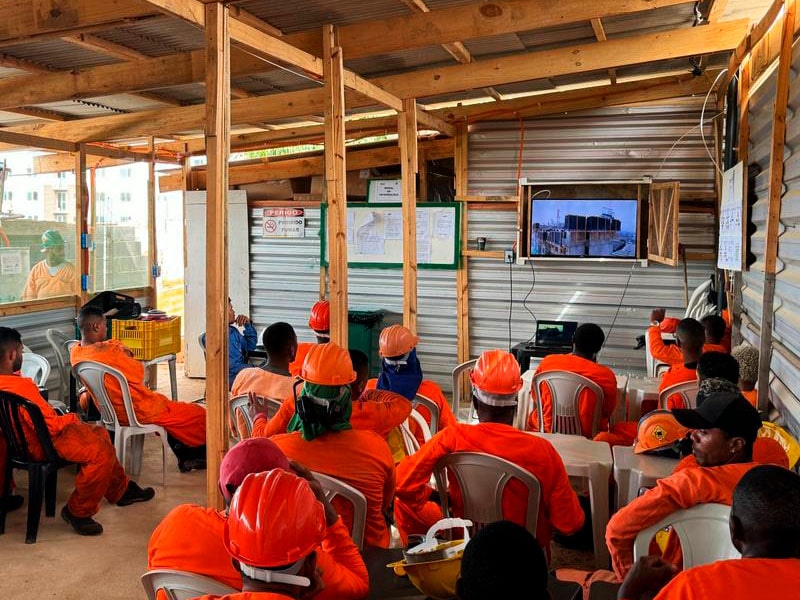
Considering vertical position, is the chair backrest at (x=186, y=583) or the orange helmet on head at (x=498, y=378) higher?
the orange helmet on head at (x=498, y=378)

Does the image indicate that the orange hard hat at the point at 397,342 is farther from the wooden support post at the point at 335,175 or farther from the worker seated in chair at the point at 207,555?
the worker seated in chair at the point at 207,555

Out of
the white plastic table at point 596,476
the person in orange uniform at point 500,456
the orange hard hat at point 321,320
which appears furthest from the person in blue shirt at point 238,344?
the white plastic table at point 596,476

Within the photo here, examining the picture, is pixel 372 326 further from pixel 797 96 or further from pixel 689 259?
pixel 797 96

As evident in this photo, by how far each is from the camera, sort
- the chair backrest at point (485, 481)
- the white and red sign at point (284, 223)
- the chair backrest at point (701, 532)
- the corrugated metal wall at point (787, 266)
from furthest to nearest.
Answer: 1. the white and red sign at point (284, 223)
2. the corrugated metal wall at point (787, 266)
3. the chair backrest at point (485, 481)
4. the chair backrest at point (701, 532)

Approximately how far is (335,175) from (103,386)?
2375mm

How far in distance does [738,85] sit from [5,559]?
6.66 metres

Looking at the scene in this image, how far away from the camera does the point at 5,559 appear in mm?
4570

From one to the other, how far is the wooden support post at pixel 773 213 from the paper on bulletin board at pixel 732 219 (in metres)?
0.89

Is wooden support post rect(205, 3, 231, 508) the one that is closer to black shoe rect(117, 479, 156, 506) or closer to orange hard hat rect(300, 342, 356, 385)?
orange hard hat rect(300, 342, 356, 385)

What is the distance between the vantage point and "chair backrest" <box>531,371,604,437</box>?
5.02 meters

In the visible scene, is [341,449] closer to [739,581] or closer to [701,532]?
[701,532]

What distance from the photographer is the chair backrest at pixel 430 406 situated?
479 cm

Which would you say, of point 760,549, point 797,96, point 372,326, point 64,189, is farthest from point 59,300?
point 760,549

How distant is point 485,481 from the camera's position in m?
3.21
